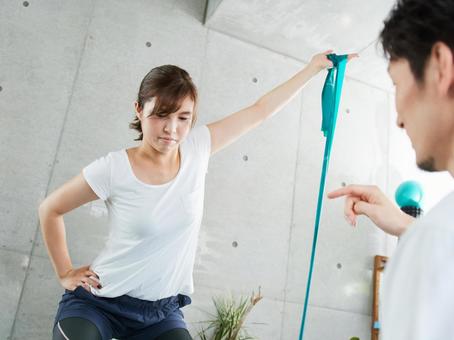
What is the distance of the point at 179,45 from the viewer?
12.1 ft

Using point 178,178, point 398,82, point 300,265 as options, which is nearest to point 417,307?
point 398,82

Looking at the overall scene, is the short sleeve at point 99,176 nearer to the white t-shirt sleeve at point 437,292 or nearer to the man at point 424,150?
the man at point 424,150

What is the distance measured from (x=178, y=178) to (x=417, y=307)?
166 centimetres

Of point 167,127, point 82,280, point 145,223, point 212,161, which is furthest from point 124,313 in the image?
point 212,161

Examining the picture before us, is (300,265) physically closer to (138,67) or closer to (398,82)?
(138,67)

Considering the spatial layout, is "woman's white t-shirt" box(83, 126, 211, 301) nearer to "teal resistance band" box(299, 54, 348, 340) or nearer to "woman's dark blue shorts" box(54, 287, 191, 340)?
"woman's dark blue shorts" box(54, 287, 191, 340)

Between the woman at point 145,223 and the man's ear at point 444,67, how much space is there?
1446 millimetres

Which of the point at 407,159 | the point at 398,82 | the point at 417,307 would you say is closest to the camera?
the point at 417,307

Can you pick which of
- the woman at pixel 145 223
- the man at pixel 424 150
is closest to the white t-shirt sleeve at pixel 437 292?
the man at pixel 424 150

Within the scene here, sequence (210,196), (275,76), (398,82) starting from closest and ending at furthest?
(398,82), (210,196), (275,76)

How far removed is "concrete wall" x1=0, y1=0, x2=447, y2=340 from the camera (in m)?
3.06

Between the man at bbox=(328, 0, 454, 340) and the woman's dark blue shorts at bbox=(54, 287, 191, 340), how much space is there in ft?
4.83

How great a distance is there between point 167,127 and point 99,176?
1.21 feet

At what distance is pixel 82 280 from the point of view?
2.02 m
